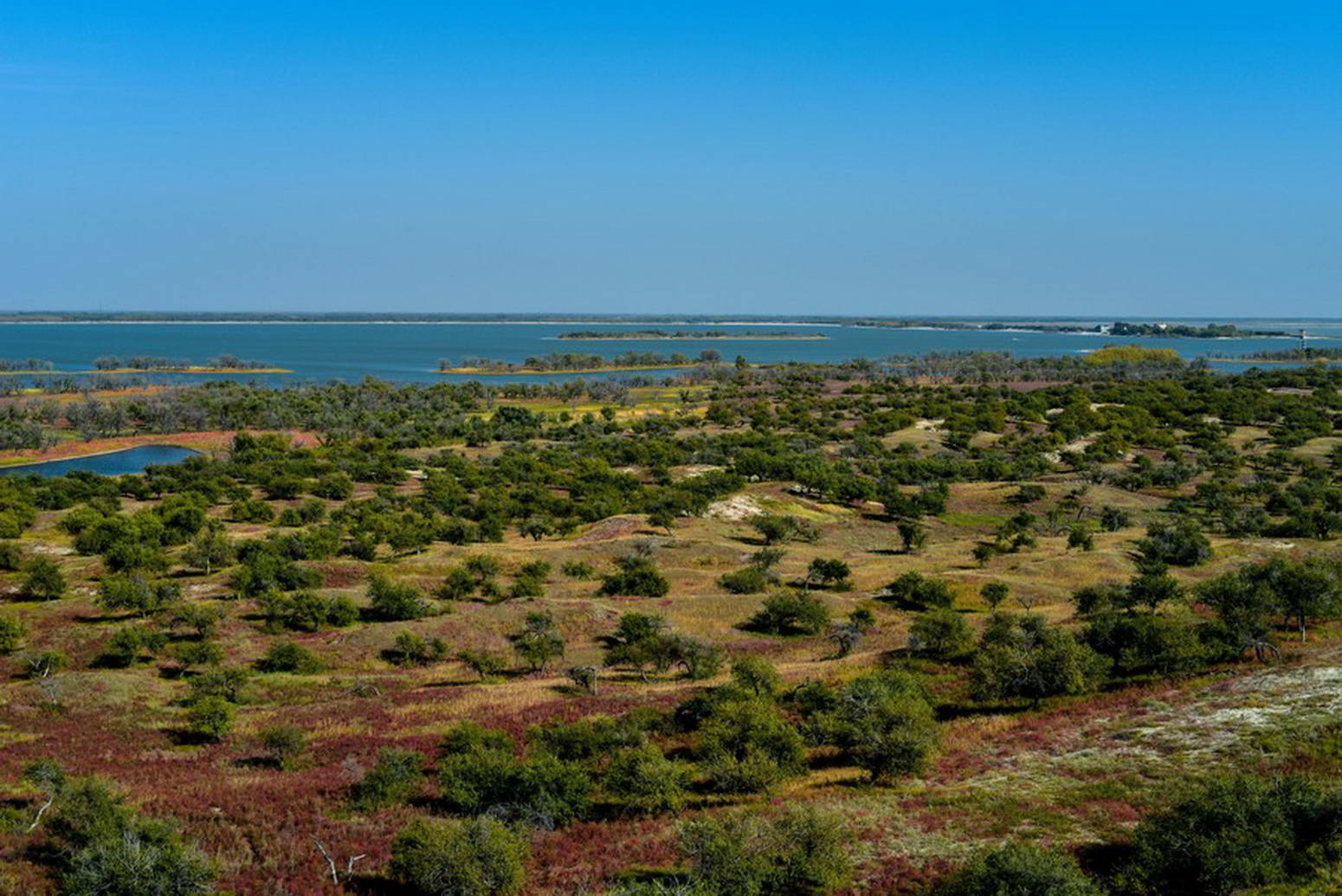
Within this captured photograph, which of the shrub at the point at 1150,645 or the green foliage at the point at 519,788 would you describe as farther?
the shrub at the point at 1150,645

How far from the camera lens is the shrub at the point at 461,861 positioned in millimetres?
21375

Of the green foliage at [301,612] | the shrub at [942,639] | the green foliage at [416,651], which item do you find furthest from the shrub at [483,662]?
the shrub at [942,639]

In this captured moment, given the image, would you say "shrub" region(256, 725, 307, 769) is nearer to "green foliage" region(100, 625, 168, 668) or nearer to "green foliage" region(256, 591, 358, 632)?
"green foliage" region(100, 625, 168, 668)

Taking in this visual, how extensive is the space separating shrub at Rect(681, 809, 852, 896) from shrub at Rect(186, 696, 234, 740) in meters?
20.5

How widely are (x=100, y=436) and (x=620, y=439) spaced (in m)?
84.9

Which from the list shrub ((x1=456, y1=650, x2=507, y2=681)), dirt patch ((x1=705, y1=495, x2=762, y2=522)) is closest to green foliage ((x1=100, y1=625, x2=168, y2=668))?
shrub ((x1=456, y1=650, x2=507, y2=681))

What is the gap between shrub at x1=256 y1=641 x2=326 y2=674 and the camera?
44.6 m

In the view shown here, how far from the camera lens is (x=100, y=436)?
145 metres

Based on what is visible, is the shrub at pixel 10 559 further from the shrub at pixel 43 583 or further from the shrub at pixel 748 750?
the shrub at pixel 748 750

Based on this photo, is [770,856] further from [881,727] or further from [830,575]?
[830,575]

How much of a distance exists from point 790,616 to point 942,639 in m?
11.0

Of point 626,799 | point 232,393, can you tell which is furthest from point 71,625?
point 232,393

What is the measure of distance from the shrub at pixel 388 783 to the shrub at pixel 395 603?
23749 mm

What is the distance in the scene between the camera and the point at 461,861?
70.1ft
